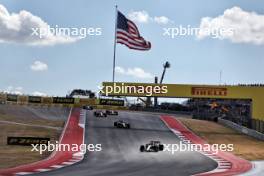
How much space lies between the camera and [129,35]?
51.2 m

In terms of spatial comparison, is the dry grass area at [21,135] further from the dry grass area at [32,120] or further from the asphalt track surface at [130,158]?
the asphalt track surface at [130,158]

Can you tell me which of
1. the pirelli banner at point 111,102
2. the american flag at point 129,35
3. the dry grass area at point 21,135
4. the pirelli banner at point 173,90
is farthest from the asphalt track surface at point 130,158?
the pirelli banner at point 111,102

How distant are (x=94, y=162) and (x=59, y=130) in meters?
16.2

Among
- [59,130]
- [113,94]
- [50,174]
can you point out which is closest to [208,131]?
[113,94]

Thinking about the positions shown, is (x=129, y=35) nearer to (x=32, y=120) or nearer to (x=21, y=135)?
(x=32, y=120)

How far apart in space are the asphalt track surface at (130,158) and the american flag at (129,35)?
760 centimetres

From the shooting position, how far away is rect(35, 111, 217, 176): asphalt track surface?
24266 millimetres

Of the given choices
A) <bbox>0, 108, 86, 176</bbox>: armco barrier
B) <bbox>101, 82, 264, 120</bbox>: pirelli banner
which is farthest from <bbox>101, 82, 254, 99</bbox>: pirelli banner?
<bbox>0, 108, 86, 176</bbox>: armco barrier

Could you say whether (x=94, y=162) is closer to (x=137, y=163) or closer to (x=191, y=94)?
(x=137, y=163)

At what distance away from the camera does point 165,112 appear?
73438 millimetres

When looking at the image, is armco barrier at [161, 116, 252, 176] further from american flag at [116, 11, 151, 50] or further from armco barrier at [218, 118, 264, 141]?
american flag at [116, 11, 151, 50]

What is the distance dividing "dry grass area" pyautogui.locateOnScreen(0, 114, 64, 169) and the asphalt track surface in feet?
8.92

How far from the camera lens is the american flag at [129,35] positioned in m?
49.5

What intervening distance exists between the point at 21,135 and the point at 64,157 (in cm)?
1128
